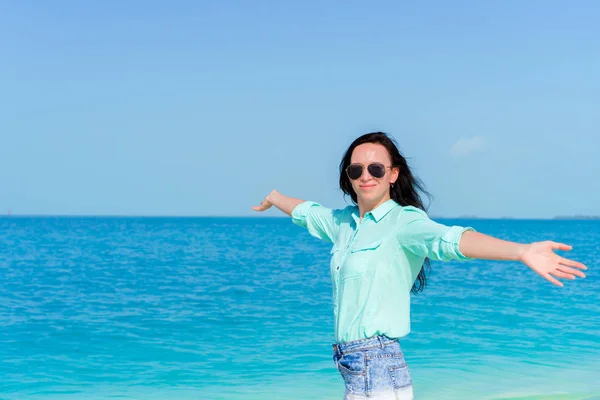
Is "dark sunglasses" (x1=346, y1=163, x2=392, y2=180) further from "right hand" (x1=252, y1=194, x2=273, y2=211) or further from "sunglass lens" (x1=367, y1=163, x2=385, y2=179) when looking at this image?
"right hand" (x1=252, y1=194, x2=273, y2=211)

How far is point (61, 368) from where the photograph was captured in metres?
9.95

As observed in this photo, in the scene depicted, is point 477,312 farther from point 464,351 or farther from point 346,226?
point 346,226

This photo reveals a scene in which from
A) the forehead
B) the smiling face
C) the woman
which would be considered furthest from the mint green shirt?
the forehead

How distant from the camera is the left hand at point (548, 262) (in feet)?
7.91

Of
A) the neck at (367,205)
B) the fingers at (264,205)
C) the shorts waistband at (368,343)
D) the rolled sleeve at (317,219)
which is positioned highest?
the fingers at (264,205)

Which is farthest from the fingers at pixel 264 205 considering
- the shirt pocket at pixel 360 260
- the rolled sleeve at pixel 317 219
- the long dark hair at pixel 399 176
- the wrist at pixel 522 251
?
the wrist at pixel 522 251

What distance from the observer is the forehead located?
319cm

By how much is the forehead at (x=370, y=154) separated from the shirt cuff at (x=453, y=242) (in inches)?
24.6

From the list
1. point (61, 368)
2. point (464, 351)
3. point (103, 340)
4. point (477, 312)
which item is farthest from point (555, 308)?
point (61, 368)

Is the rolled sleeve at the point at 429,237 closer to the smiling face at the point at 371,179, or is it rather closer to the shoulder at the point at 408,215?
the shoulder at the point at 408,215

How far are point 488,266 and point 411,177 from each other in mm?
29391

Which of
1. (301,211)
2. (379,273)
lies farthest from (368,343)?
(301,211)

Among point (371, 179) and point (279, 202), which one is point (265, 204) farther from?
point (371, 179)

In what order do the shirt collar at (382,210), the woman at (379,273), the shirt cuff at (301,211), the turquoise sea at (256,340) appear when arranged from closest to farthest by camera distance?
the woman at (379,273) → the shirt collar at (382,210) → the shirt cuff at (301,211) → the turquoise sea at (256,340)
